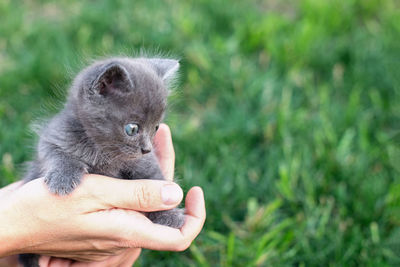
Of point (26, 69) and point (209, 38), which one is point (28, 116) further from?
point (209, 38)

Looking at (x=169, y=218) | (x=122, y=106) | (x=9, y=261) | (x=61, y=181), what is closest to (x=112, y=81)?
(x=122, y=106)

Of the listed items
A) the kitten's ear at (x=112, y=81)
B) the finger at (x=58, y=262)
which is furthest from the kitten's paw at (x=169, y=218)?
the kitten's ear at (x=112, y=81)

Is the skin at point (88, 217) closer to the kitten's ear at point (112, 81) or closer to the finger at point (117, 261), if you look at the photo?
the finger at point (117, 261)

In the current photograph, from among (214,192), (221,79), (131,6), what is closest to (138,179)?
(214,192)

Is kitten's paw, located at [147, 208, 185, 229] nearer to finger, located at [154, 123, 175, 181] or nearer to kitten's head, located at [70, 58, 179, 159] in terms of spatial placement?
finger, located at [154, 123, 175, 181]

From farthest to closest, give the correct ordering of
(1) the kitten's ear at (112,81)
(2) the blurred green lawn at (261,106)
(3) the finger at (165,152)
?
1. (2) the blurred green lawn at (261,106)
2. (3) the finger at (165,152)
3. (1) the kitten's ear at (112,81)

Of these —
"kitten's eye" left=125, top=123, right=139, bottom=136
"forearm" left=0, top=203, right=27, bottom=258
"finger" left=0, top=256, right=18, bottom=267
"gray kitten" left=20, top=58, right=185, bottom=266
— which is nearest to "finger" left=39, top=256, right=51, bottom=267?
"forearm" left=0, top=203, right=27, bottom=258
